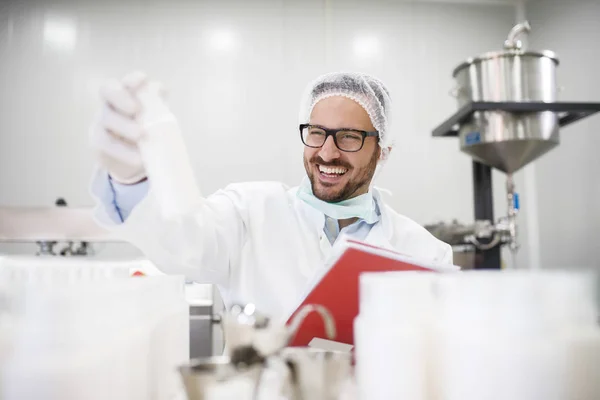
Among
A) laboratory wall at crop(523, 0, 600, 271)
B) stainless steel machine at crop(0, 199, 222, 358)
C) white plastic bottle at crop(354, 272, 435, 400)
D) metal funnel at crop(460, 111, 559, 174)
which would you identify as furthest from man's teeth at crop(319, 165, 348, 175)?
laboratory wall at crop(523, 0, 600, 271)

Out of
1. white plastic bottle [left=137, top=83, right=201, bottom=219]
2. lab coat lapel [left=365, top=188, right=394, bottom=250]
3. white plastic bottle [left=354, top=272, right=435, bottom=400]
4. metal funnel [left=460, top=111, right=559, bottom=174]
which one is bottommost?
white plastic bottle [left=354, top=272, right=435, bottom=400]

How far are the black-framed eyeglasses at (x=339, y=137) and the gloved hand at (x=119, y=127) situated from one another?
649 mm

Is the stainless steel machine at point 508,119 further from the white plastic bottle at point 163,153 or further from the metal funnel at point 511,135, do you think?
the white plastic bottle at point 163,153

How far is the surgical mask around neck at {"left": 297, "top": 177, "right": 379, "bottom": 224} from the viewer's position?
4.17 feet

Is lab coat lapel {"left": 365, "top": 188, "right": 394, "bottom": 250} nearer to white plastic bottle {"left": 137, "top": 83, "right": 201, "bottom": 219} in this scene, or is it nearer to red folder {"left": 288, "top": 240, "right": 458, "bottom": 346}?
red folder {"left": 288, "top": 240, "right": 458, "bottom": 346}

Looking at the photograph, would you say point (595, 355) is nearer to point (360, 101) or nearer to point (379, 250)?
point (379, 250)

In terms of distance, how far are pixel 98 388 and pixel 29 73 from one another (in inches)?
60.9

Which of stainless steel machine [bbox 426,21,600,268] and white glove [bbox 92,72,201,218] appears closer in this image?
white glove [bbox 92,72,201,218]

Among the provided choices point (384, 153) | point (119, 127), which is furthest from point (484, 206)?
point (119, 127)

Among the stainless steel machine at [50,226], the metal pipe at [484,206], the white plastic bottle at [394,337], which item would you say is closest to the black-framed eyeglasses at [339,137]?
the stainless steel machine at [50,226]

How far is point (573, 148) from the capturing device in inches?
105

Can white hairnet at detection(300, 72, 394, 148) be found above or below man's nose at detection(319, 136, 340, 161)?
above

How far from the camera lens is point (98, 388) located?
44cm

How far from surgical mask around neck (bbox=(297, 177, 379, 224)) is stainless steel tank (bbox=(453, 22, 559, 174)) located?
91 centimetres
